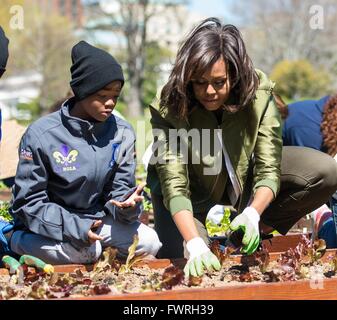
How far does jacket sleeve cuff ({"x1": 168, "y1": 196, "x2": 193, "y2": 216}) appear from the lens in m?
3.08

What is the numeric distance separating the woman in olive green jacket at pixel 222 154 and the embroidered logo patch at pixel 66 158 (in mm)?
400

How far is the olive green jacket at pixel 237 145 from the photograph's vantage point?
3.23 metres

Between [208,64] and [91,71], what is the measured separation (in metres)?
0.55

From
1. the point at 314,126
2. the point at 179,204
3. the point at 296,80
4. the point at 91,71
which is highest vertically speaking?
the point at 91,71

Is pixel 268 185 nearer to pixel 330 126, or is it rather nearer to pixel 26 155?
pixel 26 155

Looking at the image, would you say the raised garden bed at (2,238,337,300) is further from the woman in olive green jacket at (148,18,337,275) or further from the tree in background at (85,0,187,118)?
the tree in background at (85,0,187,118)

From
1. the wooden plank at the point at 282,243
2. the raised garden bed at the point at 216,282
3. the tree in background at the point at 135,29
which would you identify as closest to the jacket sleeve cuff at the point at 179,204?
the raised garden bed at the point at 216,282

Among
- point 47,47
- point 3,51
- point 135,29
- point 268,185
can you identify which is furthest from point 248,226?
point 47,47

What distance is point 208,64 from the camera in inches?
121

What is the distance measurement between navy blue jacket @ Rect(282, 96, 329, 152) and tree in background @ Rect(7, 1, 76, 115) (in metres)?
31.3

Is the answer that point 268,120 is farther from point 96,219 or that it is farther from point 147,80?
point 147,80

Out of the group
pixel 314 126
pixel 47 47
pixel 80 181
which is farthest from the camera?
pixel 47 47

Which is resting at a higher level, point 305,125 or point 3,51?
point 3,51

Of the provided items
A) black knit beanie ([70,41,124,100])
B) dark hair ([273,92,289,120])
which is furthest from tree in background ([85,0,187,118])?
black knit beanie ([70,41,124,100])
